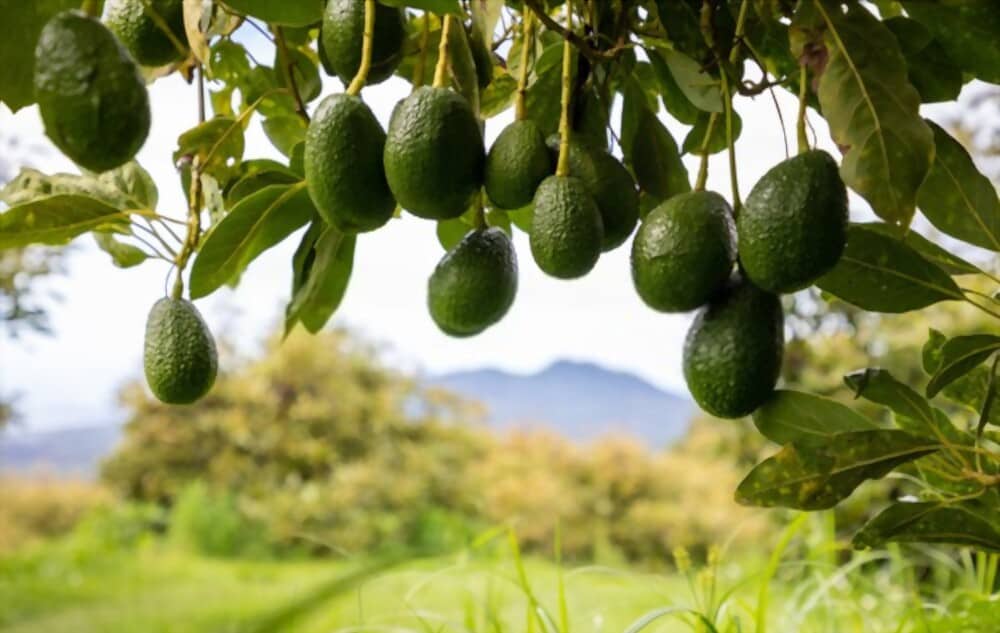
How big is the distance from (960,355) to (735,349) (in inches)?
6.9

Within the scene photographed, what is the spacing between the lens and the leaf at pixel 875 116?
0.40m

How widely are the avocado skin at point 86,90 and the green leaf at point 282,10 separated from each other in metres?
0.10

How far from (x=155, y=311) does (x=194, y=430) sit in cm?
466

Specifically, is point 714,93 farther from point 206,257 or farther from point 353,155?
point 206,257

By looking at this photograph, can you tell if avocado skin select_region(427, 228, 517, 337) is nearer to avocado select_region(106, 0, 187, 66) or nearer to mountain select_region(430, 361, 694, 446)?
avocado select_region(106, 0, 187, 66)

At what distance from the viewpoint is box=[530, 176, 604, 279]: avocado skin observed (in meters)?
0.44

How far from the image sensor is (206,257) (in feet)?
1.75

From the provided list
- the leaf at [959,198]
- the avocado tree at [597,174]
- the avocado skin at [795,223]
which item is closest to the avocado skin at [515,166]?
the avocado tree at [597,174]

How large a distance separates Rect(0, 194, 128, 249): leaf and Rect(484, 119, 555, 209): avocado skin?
233 mm

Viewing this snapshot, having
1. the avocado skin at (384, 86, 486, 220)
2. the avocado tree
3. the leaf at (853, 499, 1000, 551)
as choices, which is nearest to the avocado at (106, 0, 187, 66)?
the avocado tree

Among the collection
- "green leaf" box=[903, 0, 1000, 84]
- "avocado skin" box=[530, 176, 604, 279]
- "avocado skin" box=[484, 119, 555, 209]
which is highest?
"green leaf" box=[903, 0, 1000, 84]

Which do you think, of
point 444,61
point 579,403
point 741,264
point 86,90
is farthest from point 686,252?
point 579,403

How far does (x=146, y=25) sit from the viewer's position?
0.49 metres

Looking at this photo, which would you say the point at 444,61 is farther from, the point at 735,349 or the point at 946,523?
the point at 946,523
